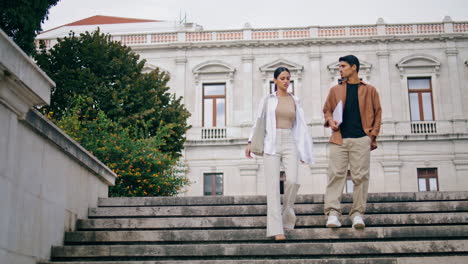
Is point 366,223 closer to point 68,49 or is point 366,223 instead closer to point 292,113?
point 292,113

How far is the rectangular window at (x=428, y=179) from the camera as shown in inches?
1111

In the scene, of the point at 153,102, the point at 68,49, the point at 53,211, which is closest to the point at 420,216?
the point at 53,211

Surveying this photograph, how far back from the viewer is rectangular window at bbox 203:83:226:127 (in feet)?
96.5

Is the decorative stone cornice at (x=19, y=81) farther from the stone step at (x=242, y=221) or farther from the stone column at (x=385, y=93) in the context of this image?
the stone column at (x=385, y=93)

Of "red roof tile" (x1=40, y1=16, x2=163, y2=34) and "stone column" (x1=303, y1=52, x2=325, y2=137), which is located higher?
"red roof tile" (x1=40, y1=16, x2=163, y2=34)

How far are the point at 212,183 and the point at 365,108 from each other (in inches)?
859

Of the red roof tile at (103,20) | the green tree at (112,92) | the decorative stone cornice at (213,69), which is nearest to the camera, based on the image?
the green tree at (112,92)

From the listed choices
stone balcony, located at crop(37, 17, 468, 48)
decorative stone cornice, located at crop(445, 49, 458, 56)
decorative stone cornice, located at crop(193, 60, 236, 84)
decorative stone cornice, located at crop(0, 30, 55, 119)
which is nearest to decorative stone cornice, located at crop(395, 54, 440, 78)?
decorative stone cornice, located at crop(445, 49, 458, 56)

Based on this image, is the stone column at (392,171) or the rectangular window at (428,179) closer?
the stone column at (392,171)

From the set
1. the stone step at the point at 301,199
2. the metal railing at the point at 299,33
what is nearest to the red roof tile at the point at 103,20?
the metal railing at the point at 299,33

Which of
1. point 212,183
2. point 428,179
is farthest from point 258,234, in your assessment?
point 428,179

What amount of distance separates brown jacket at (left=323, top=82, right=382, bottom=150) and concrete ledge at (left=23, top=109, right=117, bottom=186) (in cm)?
325

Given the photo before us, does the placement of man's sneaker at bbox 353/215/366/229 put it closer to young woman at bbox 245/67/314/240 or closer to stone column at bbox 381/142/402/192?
young woman at bbox 245/67/314/240

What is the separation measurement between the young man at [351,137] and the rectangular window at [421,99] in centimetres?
2264
